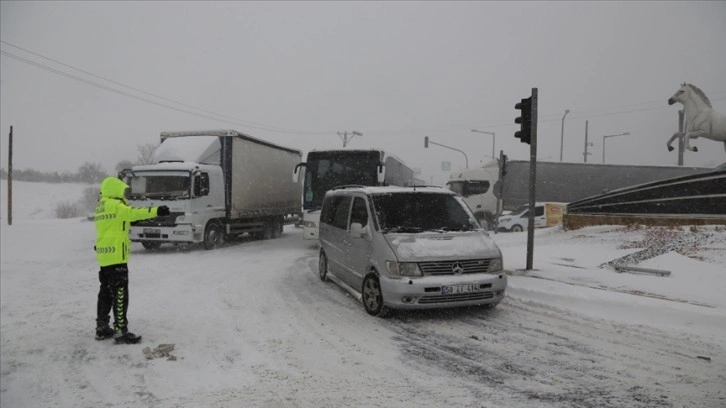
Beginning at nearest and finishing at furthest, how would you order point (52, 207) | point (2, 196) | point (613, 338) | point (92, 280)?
point (613, 338), point (92, 280), point (52, 207), point (2, 196)

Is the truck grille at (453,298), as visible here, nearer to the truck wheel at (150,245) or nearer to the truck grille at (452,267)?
the truck grille at (452,267)

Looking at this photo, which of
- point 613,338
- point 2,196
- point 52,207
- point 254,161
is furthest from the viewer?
point 2,196

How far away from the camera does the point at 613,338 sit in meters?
5.24

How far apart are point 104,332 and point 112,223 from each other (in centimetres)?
128

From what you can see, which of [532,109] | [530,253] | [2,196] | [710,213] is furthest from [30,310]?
[2,196]

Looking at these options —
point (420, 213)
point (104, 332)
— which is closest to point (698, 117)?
point (420, 213)

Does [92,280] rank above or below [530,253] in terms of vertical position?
below

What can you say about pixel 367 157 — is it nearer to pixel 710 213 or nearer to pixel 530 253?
pixel 530 253

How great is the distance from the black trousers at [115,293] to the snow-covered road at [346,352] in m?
0.31

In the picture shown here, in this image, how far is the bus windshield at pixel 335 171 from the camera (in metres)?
13.4

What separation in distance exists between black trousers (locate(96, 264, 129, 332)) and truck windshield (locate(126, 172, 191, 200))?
319 inches

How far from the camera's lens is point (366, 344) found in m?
5.05

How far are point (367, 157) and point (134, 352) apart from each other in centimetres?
961

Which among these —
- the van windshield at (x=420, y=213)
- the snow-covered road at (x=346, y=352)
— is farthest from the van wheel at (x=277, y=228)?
the van windshield at (x=420, y=213)
